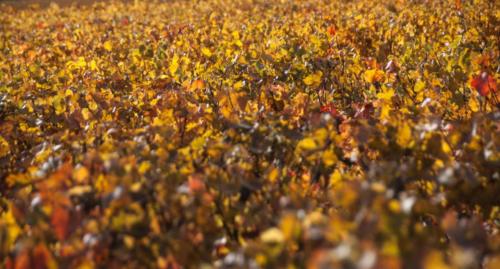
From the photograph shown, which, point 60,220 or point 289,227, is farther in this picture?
point 60,220

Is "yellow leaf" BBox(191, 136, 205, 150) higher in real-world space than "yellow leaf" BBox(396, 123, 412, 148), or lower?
lower

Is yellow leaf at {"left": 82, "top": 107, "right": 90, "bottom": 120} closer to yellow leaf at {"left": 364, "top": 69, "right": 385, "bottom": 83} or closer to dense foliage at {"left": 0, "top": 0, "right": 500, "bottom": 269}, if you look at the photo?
dense foliage at {"left": 0, "top": 0, "right": 500, "bottom": 269}

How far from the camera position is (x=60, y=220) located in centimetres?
175

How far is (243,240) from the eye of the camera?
1.99 metres

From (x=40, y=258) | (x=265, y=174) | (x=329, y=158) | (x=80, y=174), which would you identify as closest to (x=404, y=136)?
(x=329, y=158)

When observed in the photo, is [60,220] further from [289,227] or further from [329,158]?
[329,158]

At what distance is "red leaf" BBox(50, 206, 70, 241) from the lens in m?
1.74

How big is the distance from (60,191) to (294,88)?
2331mm

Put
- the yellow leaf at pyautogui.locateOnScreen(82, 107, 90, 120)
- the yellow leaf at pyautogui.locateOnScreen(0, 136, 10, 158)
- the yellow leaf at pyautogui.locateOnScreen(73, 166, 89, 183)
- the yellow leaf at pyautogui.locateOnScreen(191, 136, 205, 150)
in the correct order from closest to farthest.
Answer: the yellow leaf at pyautogui.locateOnScreen(73, 166, 89, 183) < the yellow leaf at pyautogui.locateOnScreen(191, 136, 205, 150) < the yellow leaf at pyautogui.locateOnScreen(0, 136, 10, 158) < the yellow leaf at pyautogui.locateOnScreen(82, 107, 90, 120)

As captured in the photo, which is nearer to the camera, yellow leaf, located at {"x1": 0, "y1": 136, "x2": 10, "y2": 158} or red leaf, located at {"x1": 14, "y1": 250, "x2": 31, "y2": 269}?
red leaf, located at {"x1": 14, "y1": 250, "x2": 31, "y2": 269}

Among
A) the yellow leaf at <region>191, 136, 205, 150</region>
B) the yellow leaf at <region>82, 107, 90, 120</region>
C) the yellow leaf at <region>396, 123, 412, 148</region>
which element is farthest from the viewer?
the yellow leaf at <region>82, 107, 90, 120</region>

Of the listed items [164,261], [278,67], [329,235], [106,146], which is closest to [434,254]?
[329,235]

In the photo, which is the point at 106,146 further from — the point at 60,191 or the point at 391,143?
the point at 391,143

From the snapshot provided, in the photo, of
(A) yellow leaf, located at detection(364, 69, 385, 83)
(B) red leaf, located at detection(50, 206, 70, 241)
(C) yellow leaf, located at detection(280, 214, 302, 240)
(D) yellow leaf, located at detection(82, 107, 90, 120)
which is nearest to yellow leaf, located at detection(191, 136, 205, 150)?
(B) red leaf, located at detection(50, 206, 70, 241)
